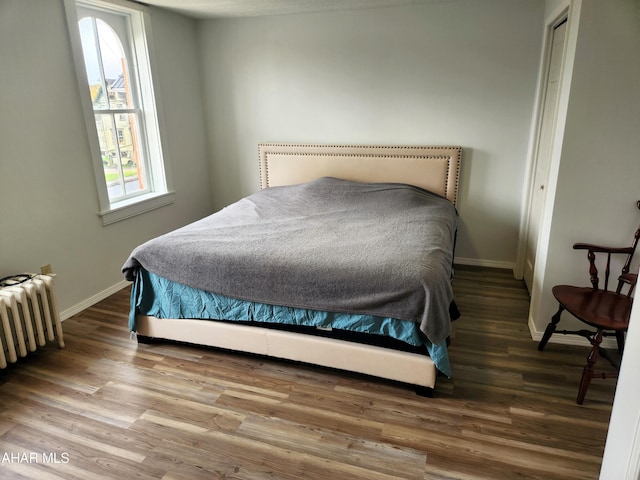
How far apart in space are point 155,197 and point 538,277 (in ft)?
10.4

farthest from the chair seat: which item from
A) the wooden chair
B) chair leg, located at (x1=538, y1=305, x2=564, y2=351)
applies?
chair leg, located at (x1=538, y1=305, x2=564, y2=351)

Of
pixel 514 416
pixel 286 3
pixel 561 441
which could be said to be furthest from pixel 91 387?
Answer: pixel 286 3

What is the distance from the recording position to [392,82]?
377cm

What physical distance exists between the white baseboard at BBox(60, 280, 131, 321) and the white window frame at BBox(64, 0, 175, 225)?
555mm

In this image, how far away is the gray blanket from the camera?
211cm

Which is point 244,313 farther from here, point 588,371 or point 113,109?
point 113,109

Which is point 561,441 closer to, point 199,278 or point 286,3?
point 199,278

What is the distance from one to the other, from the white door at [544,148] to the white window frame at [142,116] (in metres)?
3.20

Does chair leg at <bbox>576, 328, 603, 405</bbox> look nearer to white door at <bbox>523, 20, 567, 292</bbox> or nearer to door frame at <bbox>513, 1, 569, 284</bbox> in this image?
door frame at <bbox>513, 1, 569, 284</bbox>

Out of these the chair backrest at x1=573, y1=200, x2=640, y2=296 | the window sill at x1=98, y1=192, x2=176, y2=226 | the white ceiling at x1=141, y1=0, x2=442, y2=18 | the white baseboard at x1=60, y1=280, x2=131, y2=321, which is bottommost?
the white baseboard at x1=60, y1=280, x2=131, y2=321

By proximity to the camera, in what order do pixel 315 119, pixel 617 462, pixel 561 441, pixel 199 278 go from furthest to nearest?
pixel 315 119
pixel 199 278
pixel 561 441
pixel 617 462

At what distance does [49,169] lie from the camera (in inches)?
113

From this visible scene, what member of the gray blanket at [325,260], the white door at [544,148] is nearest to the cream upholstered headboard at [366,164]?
the gray blanket at [325,260]

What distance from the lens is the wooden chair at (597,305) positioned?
2.06m
